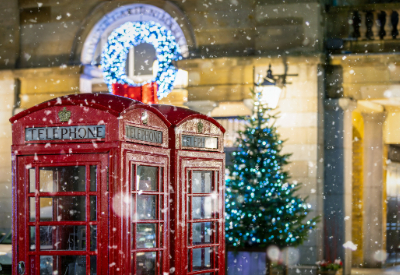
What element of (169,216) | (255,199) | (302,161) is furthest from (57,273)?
(302,161)

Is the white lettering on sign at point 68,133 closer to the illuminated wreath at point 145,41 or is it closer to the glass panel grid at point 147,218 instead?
the glass panel grid at point 147,218

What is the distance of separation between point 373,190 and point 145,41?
7156 millimetres

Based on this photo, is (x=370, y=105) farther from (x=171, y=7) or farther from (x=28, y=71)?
(x=28, y=71)

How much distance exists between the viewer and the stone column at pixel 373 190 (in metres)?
17.4

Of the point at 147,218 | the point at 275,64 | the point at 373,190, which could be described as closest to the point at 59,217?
the point at 147,218

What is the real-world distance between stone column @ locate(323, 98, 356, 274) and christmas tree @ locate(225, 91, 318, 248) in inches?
92.2

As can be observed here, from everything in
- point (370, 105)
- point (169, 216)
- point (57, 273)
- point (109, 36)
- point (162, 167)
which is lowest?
point (57, 273)

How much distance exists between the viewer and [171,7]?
1508 cm

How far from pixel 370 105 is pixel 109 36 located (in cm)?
665

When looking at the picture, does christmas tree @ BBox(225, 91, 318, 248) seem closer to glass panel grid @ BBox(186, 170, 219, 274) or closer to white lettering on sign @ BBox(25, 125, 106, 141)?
glass panel grid @ BBox(186, 170, 219, 274)

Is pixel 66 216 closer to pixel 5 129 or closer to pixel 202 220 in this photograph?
pixel 202 220

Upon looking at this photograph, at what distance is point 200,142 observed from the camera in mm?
7738

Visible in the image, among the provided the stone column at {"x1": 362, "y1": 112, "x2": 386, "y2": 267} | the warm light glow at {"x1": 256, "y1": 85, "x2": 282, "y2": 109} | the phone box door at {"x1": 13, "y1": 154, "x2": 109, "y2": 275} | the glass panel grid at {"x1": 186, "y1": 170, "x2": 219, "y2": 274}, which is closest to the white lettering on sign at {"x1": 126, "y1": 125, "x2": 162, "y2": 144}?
the phone box door at {"x1": 13, "y1": 154, "x2": 109, "y2": 275}

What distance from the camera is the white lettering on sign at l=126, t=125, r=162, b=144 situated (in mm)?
6378
